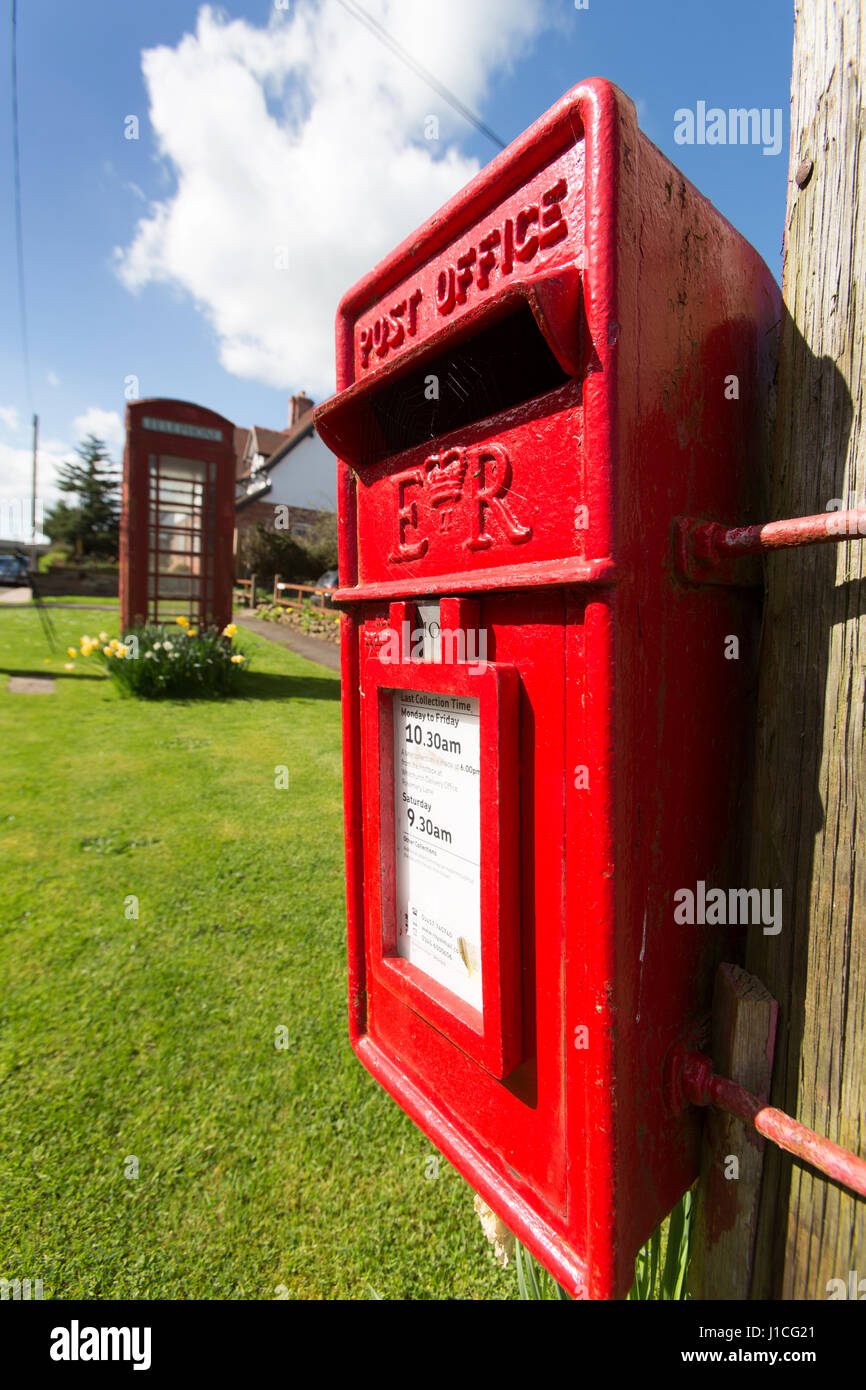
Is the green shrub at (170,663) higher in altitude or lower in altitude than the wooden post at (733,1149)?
higher

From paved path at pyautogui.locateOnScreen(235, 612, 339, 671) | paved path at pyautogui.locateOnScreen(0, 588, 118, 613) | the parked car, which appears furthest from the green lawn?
the parked car

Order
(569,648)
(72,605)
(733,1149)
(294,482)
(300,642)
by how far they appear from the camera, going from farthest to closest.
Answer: (294,482) → (72,605) → (300,642) → (733,1149) → (569,648)

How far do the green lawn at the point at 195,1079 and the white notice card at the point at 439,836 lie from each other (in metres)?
1.14

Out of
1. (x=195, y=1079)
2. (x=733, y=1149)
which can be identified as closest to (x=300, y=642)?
(x=195, y=1079)

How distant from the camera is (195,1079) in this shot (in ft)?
7.46

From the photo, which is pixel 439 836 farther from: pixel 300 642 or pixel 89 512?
pixel 89 512

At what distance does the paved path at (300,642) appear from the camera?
34.9ft

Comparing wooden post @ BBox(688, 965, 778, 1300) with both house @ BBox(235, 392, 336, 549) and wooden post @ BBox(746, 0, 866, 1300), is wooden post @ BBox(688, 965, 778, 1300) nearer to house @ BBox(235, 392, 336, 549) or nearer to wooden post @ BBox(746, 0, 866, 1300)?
wooden post @ BBox(746, 0, 866, 1300)

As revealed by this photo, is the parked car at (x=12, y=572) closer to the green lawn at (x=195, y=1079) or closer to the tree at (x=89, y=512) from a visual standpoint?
the tree at (x=89, y=512)

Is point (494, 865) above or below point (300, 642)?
below

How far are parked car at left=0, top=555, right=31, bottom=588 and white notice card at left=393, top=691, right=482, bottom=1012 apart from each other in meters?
32.3

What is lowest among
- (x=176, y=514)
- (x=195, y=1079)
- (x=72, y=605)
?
(x=195, y=1079)

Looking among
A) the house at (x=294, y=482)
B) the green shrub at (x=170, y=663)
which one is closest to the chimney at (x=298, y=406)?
the house at (x=294, y=482)

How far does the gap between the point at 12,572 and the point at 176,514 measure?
81.4 feet
